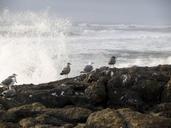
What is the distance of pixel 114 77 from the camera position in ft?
34.6

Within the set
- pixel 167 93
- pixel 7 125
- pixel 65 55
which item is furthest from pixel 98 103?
pixel 65 55

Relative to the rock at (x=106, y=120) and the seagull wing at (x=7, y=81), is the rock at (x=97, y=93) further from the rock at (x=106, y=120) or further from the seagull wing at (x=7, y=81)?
the seagull wing at (x=7, y=81)

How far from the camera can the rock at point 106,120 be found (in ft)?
24.7

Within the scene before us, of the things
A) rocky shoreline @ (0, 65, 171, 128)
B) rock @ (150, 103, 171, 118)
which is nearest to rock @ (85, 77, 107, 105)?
rocky shoreline @ (0, 65, 171, 128)

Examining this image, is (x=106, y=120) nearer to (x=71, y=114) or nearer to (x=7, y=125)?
(x=71, y=114)

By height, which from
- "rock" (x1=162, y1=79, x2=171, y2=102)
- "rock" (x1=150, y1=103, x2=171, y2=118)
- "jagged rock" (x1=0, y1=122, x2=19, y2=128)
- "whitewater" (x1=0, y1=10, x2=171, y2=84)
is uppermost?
"whitewater" (x1=0, y1=10, x2=171, y2=84)

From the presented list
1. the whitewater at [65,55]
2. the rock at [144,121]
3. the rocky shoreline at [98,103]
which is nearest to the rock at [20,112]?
the rocky shoreline at [98,103]

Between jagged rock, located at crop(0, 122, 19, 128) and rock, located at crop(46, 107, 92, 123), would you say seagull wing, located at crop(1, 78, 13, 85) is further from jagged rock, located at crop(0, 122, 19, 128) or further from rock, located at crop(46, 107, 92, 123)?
jagged rock, located at crop(0, 122, 19, 128)

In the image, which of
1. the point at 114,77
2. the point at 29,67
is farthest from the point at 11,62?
the point at 114,77

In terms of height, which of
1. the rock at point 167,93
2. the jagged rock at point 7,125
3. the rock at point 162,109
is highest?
the rock at point 167,93

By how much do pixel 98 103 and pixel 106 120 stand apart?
2350 mm

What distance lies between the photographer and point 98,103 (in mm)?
9992

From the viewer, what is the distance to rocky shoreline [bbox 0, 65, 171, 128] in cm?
771

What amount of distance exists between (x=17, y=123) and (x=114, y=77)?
2.99m
